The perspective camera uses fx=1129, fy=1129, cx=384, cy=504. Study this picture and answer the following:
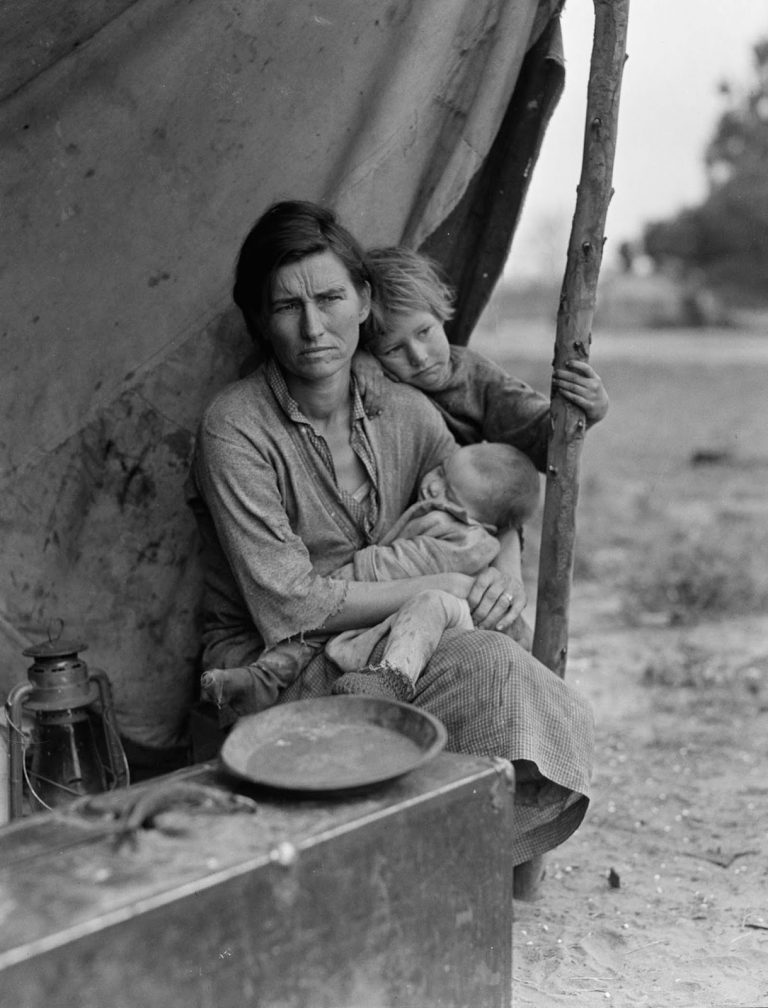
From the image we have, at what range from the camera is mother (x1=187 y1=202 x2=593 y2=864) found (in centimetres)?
238

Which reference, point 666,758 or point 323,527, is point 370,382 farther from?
point 666,758

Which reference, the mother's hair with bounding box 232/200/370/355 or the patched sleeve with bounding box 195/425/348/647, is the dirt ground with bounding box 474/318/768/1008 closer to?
the patched sleeve with bounding box 195/425/348/647

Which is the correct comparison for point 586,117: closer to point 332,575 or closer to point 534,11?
point 534,11

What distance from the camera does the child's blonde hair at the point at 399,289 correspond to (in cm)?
274

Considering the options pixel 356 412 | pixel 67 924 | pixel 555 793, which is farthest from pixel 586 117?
pixel 67 924

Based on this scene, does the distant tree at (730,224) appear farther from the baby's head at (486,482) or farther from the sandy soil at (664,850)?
the baby's head at (486,482)

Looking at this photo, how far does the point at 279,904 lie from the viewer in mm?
1573

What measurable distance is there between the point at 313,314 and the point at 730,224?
2624 cm

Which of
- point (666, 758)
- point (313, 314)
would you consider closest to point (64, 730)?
point (313, 314)

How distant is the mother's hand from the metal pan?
0.68m

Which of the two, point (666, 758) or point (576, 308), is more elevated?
point (576, 308)

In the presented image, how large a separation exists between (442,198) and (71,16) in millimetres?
1056

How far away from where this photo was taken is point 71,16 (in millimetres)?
2424

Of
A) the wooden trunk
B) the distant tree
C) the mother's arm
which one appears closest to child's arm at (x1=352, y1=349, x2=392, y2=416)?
the mother's arm
